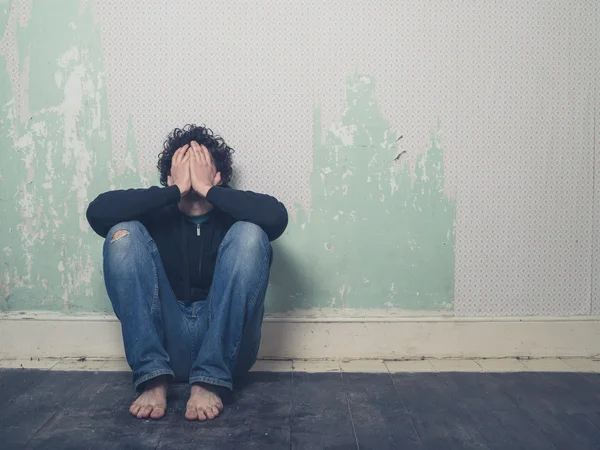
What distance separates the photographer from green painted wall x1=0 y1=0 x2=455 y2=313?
205cm

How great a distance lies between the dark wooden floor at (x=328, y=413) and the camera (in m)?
1.42

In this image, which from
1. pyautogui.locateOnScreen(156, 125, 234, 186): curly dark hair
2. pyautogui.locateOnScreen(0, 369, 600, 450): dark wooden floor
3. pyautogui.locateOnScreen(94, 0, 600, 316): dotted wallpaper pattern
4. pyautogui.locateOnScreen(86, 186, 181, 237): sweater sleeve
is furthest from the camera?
pyautogui.locateOnScreen(94, 0, 600, 316): dotted wallpaper pattern

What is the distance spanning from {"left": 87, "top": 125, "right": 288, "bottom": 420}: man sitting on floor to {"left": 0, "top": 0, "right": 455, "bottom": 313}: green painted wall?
1.24ft

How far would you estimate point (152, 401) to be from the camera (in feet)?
5.17

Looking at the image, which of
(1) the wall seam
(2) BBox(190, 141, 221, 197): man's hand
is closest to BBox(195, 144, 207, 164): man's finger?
(2) BBox(190, 141, 221, 197): man's hand

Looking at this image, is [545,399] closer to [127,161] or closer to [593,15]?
[593,15]

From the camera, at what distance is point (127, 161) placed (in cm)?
207

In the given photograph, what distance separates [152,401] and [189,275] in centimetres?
41

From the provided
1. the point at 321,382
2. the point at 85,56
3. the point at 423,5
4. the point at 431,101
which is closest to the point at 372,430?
the point at 321,382

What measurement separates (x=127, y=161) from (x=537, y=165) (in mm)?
1547

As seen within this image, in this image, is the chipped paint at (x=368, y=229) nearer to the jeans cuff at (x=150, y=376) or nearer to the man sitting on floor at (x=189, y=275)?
the man sitting on floor at (x=189, y=275)

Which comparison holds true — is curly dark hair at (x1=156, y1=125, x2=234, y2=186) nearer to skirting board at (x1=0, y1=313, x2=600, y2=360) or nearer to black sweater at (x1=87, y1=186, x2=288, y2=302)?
black sweater at (x1=87, y1=186, x2=288, y2=302)

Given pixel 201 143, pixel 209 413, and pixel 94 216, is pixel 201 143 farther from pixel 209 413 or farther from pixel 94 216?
pixel 209 413

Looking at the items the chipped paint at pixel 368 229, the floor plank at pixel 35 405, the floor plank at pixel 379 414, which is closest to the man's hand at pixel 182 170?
the chipped paint at pixel 368 229
